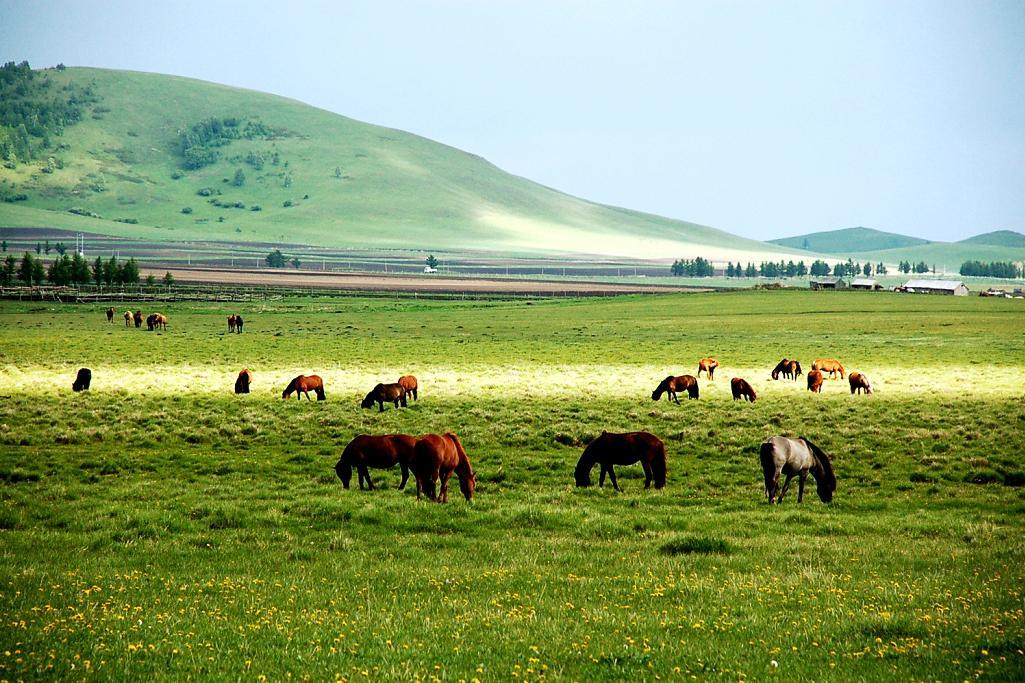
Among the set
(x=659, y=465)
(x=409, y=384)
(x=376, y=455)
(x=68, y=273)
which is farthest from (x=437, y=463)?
(x=68, y=273)

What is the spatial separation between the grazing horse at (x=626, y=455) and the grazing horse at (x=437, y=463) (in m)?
3.20

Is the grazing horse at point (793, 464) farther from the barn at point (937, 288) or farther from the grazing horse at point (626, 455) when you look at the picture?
the barn at point (937, 288)

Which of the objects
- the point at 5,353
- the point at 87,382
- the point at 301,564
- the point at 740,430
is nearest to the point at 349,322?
the point at 5,353

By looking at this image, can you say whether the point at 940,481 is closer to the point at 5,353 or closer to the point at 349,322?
the point at 5,353

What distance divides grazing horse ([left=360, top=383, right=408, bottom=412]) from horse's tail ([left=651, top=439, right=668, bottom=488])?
15330mm

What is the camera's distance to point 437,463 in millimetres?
19500

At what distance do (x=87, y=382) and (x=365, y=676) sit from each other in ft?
112

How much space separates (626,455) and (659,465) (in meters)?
0.85

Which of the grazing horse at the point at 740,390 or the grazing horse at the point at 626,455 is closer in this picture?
the grazing horse at the point at 626,455

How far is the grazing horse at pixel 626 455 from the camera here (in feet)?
71.3

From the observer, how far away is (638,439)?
2172cm

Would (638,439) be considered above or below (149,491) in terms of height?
A: above

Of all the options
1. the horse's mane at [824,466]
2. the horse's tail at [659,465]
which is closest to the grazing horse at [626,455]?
the horse's tail at [659,465]

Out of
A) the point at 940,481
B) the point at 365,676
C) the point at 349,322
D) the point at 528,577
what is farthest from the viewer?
the point at 349,322
